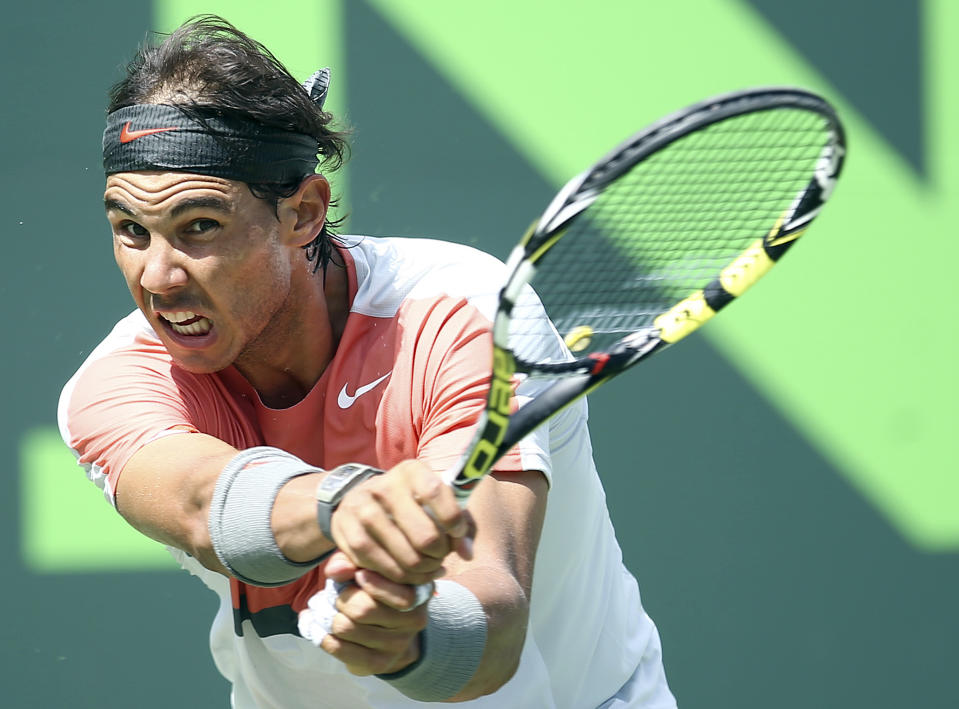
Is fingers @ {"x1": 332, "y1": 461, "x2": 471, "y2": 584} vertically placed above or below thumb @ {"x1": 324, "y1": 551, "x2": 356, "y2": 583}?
above

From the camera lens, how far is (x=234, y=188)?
6.33ft

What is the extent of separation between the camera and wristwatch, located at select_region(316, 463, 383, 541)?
4.51 feet

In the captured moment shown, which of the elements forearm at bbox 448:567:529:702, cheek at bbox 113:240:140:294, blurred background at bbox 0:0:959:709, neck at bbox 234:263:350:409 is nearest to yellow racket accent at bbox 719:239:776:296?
forearm at bbox 448:567:529:702

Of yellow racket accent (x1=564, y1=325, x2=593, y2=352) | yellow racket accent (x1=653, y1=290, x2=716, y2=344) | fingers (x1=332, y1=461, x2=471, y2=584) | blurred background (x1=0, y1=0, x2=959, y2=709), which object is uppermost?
yellow racket accent (x1=653, y1=290, x2=716, y2=344)

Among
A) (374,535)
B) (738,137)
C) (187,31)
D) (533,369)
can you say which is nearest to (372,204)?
(187,31)

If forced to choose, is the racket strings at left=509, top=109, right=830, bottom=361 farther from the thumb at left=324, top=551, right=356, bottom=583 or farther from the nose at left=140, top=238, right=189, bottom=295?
the nose at left=140, top=238, right=189, bottom=295

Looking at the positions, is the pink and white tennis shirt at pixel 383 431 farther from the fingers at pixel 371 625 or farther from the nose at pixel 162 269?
the fingers at pixel 371 625

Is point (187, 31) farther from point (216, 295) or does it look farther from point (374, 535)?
point (374, 535)

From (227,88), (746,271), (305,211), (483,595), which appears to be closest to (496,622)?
(483,595)

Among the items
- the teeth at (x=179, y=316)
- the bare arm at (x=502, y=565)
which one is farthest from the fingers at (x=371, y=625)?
the teeth at (x=179, y=316)

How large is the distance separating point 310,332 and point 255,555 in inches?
23.0

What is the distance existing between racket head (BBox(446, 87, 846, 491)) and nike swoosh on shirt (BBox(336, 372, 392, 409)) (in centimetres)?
25

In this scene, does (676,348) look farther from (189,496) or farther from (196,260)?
(189,496)

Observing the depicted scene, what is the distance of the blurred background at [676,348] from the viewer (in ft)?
10.0
